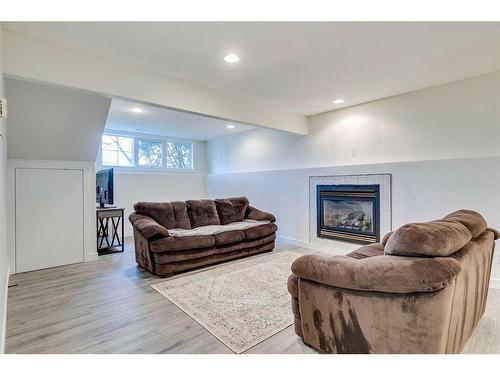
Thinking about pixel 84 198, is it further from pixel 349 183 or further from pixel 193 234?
pixel 349 183

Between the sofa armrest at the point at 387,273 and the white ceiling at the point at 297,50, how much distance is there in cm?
174

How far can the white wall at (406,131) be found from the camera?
10.1 feet

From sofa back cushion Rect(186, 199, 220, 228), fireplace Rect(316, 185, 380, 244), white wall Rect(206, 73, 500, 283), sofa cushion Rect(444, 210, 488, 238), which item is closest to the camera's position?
sofa cushion Rect(444, 210, 488, 238)

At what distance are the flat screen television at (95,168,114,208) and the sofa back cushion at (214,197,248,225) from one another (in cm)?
175

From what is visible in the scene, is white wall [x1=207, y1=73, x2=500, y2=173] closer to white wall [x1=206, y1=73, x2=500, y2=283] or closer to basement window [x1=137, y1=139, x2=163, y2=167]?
white wall [x1=206, y1=73, x2=500, y2=283]

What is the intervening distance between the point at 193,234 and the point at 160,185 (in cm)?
340

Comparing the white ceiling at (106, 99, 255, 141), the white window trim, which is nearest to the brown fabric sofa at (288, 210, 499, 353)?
the white ceiling at (106, 99, 255, 141)

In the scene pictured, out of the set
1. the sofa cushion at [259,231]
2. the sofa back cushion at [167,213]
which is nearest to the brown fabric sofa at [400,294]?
the sofa cushion at [259,231]

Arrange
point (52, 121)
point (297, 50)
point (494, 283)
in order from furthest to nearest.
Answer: point (52, 121) → point (494, 283) → point (297, 50)

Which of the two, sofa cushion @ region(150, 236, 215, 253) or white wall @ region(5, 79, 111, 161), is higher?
white wall @ region(5, 79, 111, 161)

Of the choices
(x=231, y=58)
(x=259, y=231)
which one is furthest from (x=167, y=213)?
(x=231, y=58)

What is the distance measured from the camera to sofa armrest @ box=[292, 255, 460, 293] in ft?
4.20

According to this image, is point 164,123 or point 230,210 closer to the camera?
point 230,210

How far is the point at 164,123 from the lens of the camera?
538cm
